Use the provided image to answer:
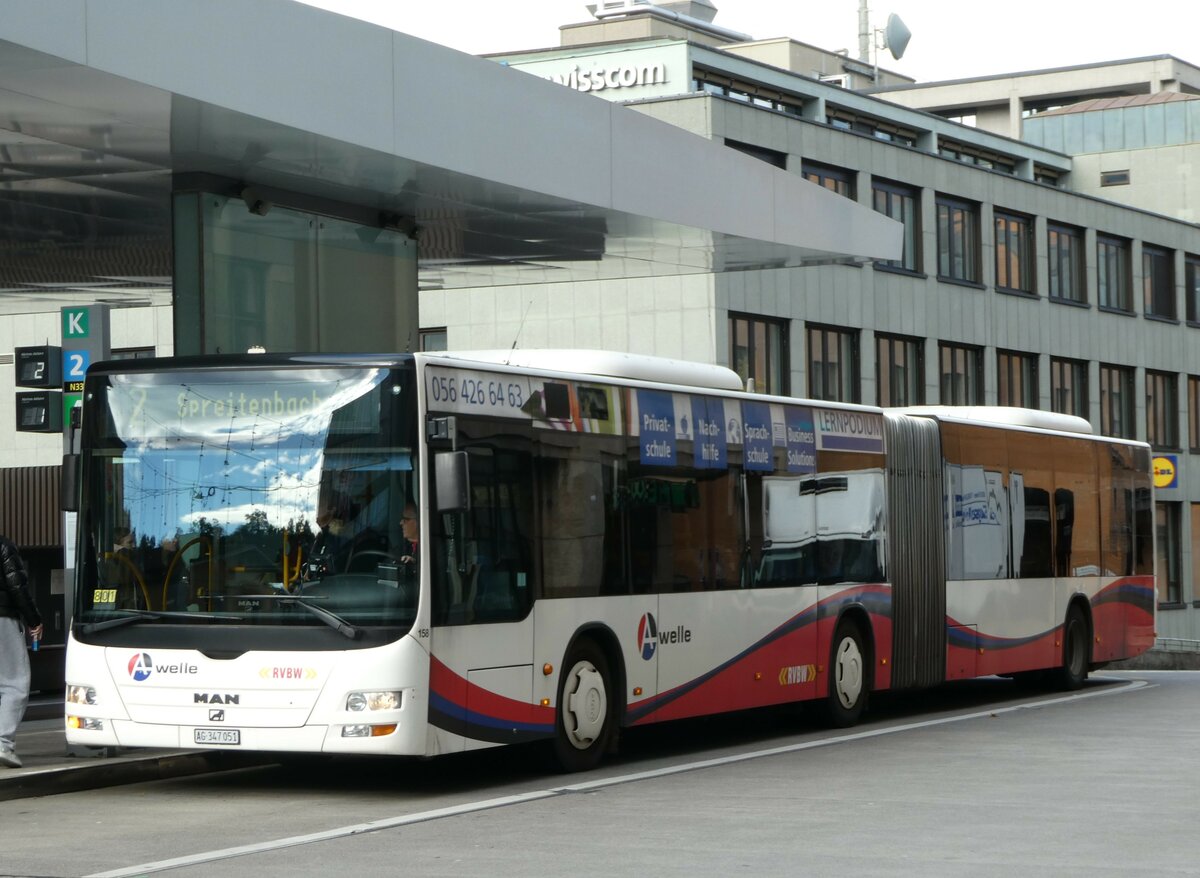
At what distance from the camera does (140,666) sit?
12367 mm

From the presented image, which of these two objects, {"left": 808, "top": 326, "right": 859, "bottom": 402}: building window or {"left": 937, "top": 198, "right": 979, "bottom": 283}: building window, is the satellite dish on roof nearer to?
{"left": 937, "top": 198, "right": 979, "bottom": 283}: building window

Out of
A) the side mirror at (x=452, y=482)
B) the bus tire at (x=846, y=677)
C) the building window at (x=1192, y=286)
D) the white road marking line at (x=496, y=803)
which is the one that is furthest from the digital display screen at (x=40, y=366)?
the building window at (x=1192, y=286)

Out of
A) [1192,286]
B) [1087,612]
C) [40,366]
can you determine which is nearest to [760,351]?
[1087,612]

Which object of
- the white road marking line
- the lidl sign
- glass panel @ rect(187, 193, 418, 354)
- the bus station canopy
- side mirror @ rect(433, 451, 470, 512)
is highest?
the bus station canopy

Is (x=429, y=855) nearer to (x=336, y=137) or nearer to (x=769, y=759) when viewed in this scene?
(x=769, y=759)

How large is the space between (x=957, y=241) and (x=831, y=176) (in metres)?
6.02

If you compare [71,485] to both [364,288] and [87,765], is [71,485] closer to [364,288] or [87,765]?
[87,765]

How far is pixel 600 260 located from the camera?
22594 millimetres

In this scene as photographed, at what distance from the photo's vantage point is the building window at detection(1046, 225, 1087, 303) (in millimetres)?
52375

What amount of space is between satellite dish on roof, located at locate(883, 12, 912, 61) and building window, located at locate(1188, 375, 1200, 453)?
1603 cm

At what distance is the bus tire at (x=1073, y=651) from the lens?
22547 mm

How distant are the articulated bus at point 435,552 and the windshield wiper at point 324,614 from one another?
0.04 ft

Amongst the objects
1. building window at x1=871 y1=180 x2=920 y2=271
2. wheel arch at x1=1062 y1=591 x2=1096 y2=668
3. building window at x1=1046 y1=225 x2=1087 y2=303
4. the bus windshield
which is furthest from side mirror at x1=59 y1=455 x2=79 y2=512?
building window at x1=1046 y1=225 x2=1087 y2=303

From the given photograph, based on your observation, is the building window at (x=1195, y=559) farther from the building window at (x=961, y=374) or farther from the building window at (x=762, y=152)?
the building window at (x=762, y=152)
